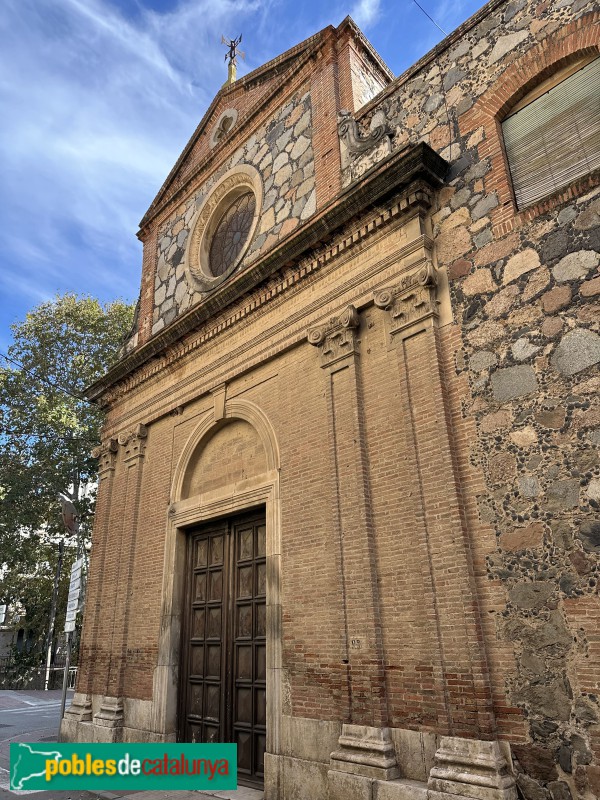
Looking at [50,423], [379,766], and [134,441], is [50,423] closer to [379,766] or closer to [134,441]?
[134,441]

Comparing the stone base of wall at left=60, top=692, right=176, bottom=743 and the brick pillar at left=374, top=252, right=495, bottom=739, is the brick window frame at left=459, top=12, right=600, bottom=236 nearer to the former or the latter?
the brick pillar at left=374, top=252, right=495, bottom=739

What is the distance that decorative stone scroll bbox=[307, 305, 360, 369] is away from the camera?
6707 mm

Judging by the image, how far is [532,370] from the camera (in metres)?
5.09

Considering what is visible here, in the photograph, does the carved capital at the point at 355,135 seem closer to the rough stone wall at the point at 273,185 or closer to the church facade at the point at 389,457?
the church facade at the point at 389,457

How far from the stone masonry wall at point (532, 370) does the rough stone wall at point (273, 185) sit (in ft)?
7.67

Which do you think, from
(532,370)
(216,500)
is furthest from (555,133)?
(216,500)

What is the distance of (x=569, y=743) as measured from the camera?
4090 millimetres

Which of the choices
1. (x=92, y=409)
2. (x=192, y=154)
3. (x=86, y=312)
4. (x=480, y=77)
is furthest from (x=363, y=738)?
(x=86, y=312)

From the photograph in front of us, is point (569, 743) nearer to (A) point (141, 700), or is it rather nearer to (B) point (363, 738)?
(B) point (363, 738)

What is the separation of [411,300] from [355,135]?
124 inches

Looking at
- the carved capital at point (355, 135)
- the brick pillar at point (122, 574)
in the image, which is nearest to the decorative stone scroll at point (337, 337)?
the carved capital at point (355, 135)

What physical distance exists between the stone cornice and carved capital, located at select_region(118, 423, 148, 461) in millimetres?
1033

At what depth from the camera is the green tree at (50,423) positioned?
819 inches

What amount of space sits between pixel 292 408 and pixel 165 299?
530 cm
